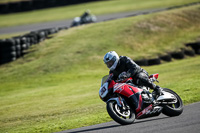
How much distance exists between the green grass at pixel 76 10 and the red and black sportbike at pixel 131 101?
1490 inches

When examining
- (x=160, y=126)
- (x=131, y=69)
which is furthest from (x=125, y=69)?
(x=160, y=126)

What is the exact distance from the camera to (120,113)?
722cm

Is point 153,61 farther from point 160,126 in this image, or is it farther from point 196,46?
point 160,126

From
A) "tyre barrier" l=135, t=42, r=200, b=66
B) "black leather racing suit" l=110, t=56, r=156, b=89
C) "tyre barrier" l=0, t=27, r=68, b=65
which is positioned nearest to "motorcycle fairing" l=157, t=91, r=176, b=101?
"black leather racing suit" l=110, t=56, r=156, b=89

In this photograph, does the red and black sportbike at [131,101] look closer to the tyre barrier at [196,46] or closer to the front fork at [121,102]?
Result: the front fork at [121,102]

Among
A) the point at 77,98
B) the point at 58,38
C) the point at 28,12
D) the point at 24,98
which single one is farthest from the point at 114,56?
the point at 28,12

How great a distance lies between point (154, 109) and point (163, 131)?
4.24ft

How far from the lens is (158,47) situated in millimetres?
24047

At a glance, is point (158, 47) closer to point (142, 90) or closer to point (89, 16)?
point (89, 16)

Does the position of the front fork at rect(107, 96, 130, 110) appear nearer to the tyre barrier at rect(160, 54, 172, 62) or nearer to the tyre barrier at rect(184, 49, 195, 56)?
the tyre barrier at rect(160, 54, 172, 62)

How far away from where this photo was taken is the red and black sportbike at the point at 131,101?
7.24m

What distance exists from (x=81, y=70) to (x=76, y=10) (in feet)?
108

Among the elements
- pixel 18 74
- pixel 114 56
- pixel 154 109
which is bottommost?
pixel 18 74

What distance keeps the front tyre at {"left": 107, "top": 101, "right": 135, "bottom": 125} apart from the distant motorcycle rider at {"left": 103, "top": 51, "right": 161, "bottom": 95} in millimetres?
728
